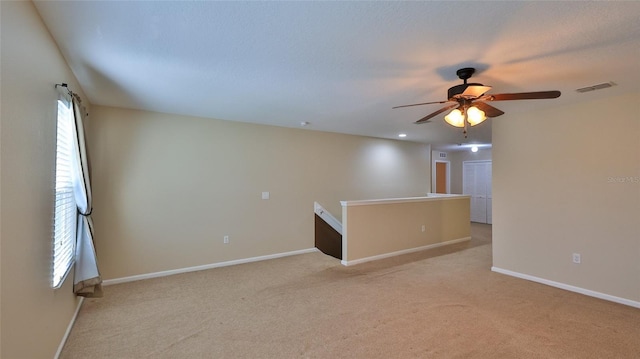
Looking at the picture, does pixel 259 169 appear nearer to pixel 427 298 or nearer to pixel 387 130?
pixel 387 130

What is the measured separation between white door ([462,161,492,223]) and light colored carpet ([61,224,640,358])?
535 cm

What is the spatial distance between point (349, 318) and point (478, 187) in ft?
25.4

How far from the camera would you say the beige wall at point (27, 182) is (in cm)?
145

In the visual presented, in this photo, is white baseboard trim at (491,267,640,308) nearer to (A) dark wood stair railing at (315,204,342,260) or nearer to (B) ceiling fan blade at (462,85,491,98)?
(A) dark wood stair railing at (315,204,342,260)

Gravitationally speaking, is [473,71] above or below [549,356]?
above

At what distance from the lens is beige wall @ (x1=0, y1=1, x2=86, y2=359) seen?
4.74 ft

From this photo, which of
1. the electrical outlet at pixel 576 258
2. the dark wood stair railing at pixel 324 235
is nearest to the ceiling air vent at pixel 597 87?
the electrical outlet at pixel 576 258

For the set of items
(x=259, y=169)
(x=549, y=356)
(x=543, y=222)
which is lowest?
(x=549, y=356)

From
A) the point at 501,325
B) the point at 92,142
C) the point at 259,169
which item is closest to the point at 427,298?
the point at 501,325

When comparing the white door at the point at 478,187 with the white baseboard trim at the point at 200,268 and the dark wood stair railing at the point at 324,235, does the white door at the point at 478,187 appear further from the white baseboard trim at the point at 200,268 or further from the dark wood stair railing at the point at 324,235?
the white baseboard trim at the point at 200,268

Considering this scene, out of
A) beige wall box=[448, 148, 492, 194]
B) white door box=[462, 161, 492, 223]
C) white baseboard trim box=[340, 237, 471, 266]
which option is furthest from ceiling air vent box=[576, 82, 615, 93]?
beige wall box=[448, 148, 492, 194]

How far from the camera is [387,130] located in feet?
18.2

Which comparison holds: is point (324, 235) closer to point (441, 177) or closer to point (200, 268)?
point (200, 268)

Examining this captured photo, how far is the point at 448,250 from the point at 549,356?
3.32m
